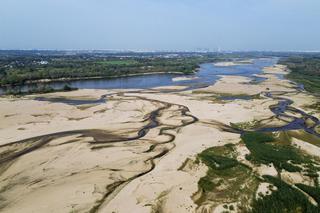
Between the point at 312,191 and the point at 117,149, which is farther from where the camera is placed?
the point at 117,149

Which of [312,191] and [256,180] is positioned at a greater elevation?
[312,191]

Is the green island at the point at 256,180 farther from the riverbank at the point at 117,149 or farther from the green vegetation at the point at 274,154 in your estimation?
the riverbank at the point at 117,149

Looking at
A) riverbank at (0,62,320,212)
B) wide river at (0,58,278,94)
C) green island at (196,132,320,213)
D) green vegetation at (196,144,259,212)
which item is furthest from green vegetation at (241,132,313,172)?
wide river at (0,58,278,94)

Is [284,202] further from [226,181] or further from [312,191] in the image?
[226,181]

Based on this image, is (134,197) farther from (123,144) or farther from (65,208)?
(123,144)

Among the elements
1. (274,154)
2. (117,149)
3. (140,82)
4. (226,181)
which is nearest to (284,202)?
(226,181)

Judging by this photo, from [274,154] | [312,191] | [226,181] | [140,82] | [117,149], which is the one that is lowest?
[140,82]

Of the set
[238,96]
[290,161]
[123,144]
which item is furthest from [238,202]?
[238,96]

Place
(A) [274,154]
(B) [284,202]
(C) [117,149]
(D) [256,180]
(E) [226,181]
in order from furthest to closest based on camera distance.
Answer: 1. (C) [117,149]
2. (A) [274,154]
3. (D) [256,180]
4. (E) [226,181]
5. (B) [284,202]
